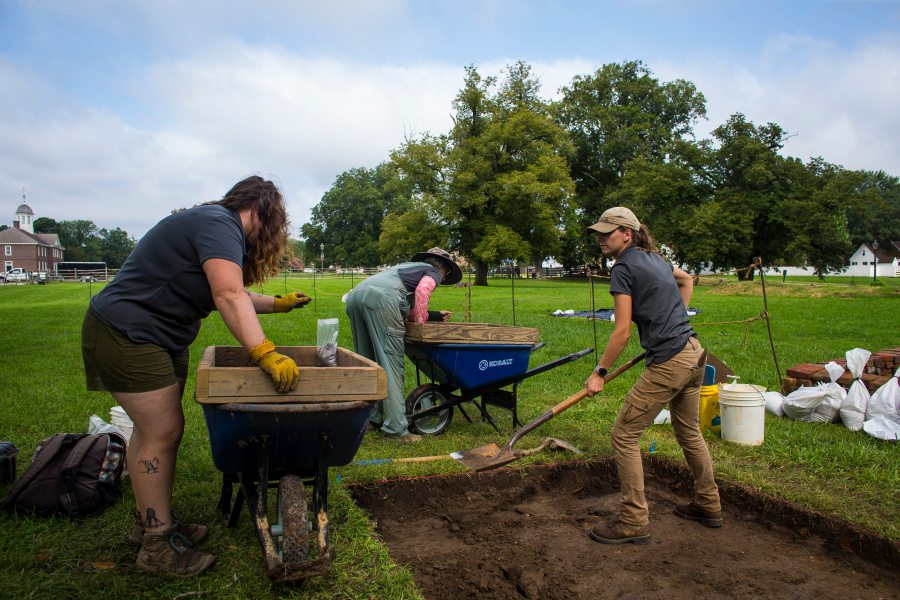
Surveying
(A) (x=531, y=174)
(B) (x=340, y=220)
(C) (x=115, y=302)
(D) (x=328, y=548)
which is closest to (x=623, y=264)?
(D) (x=328, y=548)

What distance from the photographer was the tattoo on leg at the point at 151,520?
2545mm

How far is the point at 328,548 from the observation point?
240cm

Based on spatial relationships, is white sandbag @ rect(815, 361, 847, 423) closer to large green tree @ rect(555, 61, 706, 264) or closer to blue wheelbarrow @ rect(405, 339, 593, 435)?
blue wheelbarrow @ rect(405, 339, 593, 435)

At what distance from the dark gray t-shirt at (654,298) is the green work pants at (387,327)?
6.50ft

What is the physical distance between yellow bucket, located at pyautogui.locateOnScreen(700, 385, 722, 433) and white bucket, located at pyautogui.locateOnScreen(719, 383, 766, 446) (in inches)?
11.2

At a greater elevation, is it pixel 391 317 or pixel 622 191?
pixel 622 191

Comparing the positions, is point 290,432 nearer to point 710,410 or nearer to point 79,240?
point 710,410

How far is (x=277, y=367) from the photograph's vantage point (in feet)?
7.43

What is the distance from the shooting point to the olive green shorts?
2438mm

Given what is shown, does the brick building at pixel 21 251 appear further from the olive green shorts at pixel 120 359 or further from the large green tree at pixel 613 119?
the olive green shorts at pixel 120 359

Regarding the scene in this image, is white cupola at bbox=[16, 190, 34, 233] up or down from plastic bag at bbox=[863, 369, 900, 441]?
up

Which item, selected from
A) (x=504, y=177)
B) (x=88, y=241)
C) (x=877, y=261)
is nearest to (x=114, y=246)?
(x=88, y=241)

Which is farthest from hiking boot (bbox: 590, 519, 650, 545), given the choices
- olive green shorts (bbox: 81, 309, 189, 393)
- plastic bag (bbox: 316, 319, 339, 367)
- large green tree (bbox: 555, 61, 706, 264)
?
large green tree (bbox: 555, 61, 706, 264)

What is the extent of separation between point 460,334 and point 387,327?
563 millimetres
